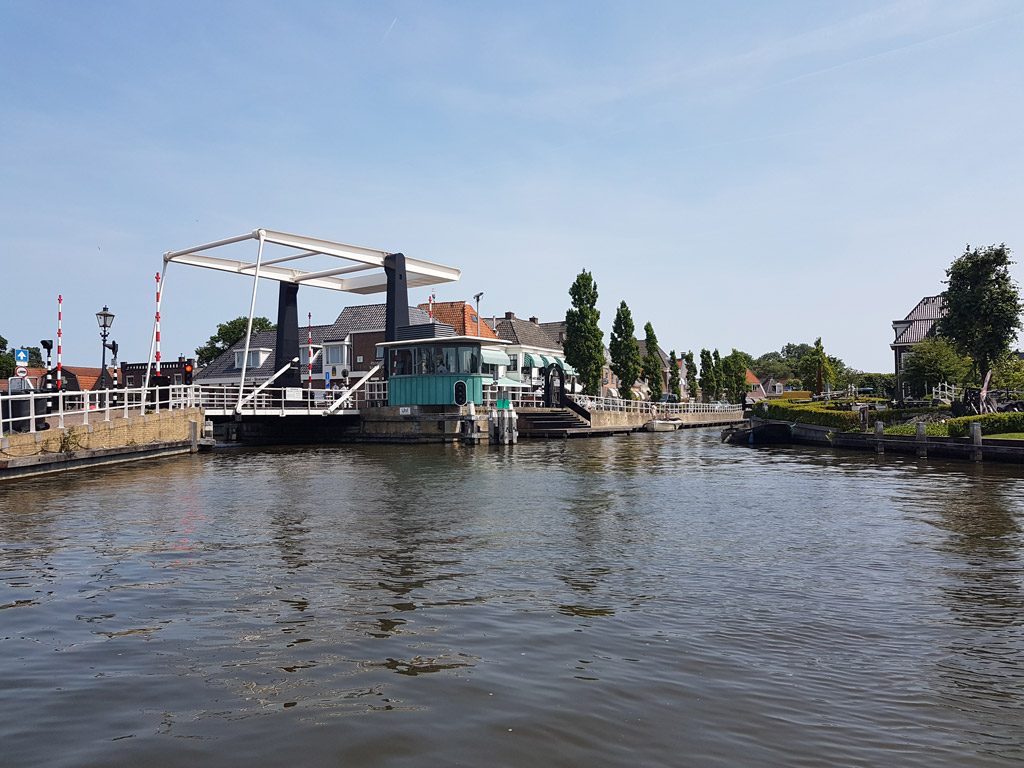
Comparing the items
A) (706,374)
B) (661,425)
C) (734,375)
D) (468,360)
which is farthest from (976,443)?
(734,375)

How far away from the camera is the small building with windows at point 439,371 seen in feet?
134

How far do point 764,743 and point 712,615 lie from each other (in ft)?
9.66

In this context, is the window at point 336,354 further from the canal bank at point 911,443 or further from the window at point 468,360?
the canal bank at point 911,443

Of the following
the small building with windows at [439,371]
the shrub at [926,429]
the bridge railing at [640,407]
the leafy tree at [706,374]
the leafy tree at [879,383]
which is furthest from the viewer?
the leafy tree at [706,374]

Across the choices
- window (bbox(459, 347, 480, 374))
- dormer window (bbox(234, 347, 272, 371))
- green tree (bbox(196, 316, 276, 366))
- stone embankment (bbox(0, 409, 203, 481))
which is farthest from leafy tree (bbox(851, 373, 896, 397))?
green tree (bbox(196, 316, 276, 366))

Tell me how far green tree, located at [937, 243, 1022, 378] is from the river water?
22.2 meters

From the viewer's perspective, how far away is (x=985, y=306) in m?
33.4

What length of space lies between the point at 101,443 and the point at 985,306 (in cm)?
3542

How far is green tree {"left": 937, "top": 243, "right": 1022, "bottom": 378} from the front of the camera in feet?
110

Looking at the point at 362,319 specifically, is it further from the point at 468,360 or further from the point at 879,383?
the point at 879,383

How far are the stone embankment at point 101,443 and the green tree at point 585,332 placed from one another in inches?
1364

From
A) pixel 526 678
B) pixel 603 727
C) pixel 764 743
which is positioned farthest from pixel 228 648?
pixel 764 743

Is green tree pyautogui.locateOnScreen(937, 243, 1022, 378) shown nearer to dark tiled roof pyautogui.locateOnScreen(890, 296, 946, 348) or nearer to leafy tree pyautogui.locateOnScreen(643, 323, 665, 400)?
dark tiled roof pyautogui.locateOnScreen(890, 296, 946, 348)

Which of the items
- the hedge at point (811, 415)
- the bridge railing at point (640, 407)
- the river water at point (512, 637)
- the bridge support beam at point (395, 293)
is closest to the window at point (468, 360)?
the bridge support beam at point (395, 293)
